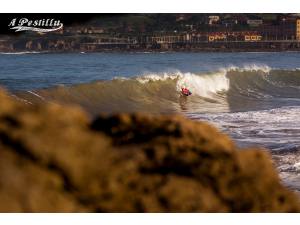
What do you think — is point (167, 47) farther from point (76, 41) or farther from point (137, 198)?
point (137, 198)

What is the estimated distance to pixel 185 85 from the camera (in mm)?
9789

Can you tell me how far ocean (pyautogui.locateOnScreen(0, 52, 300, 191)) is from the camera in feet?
21.7

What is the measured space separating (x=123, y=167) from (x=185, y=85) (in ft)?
25.2

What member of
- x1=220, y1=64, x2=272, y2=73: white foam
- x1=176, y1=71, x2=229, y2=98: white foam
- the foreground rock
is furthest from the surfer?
the foreground rock

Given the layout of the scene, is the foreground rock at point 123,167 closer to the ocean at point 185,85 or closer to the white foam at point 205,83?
the ocean at point 185,85

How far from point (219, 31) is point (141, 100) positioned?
1.83m

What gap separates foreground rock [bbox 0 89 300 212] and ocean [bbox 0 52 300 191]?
102 inches

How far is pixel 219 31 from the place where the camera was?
22.7ft

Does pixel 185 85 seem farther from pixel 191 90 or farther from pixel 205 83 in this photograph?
pixel 205 83

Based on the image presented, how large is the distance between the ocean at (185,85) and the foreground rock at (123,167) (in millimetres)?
Result: 2588

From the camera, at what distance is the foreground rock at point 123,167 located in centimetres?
192

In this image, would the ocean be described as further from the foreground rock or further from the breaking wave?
the foreground rock
